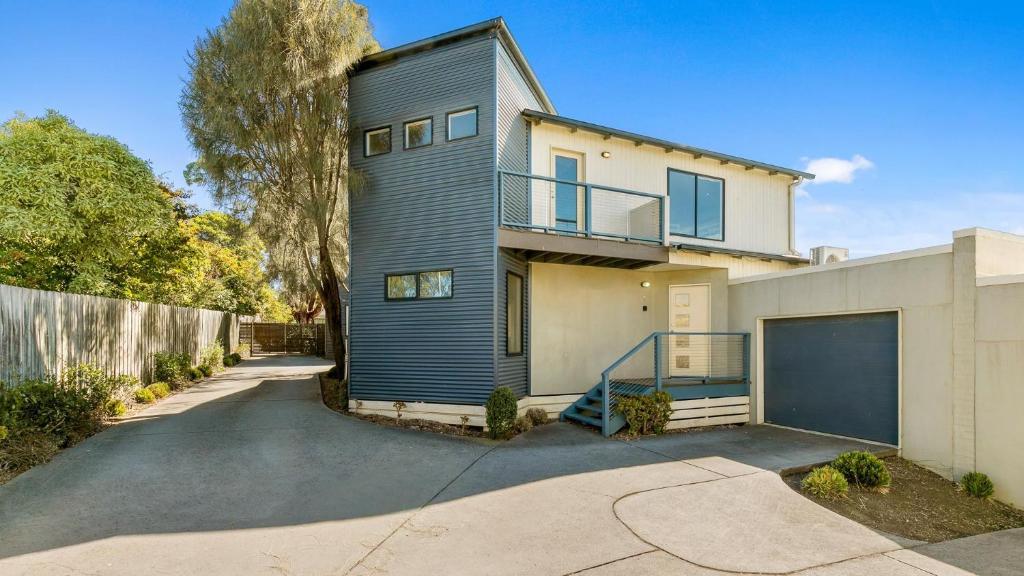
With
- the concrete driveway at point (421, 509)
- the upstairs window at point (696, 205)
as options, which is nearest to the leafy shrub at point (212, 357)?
the concrete driveway at point (421, 509)

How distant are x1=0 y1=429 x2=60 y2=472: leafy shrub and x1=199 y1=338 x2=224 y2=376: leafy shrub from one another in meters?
9.94

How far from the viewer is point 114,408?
959 cm

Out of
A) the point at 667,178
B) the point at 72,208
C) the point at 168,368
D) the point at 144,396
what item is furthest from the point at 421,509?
the point at 168,368

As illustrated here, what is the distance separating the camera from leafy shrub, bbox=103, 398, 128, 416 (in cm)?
944

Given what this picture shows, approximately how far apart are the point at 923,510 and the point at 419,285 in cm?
844

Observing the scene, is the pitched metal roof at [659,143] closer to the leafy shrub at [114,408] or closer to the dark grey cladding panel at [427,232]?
the dark grey cladding panel at [427,232]

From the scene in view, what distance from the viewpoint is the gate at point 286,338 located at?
94.6 ft

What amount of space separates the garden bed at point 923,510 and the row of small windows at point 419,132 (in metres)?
8.04

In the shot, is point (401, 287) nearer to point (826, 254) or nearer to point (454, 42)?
point (454, 42)

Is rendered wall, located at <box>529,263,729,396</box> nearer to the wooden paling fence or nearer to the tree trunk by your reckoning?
the tree trunk

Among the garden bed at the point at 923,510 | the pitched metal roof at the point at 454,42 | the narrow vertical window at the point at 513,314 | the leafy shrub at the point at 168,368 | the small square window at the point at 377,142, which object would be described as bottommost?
the garden bed at the point at 923,510

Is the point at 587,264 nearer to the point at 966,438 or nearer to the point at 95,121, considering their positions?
the point at 966,438

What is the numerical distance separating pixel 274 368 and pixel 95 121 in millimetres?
10832

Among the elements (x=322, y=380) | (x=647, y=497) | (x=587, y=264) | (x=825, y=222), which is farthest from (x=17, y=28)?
(x=825, y=222)
